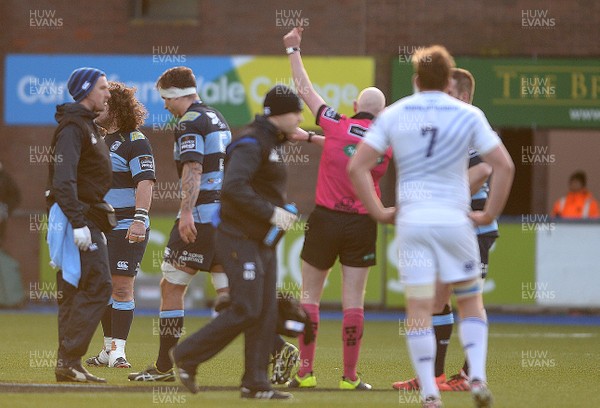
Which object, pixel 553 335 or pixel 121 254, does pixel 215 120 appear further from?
pixel 553 335

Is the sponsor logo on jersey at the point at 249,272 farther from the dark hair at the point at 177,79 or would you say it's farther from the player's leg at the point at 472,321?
the dark hair at the point at 177,79

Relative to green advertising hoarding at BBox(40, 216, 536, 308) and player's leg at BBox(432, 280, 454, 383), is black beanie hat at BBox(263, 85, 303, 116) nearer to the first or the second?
player's leg at BBox(432, 280, 454, 383)

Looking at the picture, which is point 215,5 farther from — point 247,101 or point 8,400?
point 8,400

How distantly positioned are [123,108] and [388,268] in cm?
941

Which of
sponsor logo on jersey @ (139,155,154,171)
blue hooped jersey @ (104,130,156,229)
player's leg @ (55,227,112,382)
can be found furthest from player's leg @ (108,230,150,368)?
player's leg @ (55,227,112,382)

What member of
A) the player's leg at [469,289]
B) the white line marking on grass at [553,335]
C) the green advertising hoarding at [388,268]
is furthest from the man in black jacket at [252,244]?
the green advertising hoarding at [388,268]

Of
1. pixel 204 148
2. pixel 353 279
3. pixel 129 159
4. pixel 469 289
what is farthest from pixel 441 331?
pixel 129 159

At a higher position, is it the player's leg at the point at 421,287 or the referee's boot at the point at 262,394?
the player's leg at the point at 421,287

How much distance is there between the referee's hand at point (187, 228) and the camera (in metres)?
10.0

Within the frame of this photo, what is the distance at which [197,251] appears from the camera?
10.2 metres

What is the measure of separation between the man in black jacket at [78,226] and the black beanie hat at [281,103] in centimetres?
145

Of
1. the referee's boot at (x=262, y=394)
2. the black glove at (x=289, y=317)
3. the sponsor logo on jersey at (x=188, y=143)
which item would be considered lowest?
the referee's boot at (x=262, y=394)

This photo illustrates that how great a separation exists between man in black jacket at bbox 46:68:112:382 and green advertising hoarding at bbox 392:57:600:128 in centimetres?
1226

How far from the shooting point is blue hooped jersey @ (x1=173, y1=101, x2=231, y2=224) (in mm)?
10156
